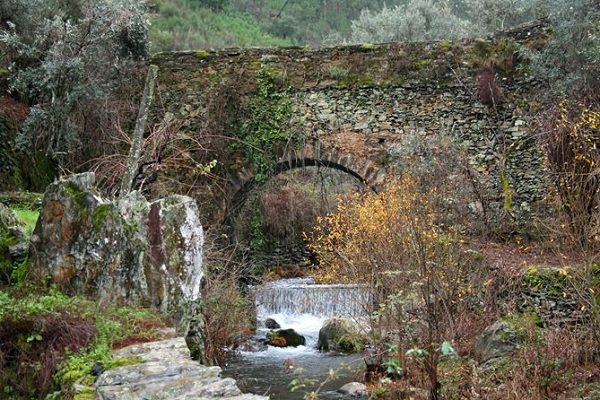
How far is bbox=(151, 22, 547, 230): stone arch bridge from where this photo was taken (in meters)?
13.1

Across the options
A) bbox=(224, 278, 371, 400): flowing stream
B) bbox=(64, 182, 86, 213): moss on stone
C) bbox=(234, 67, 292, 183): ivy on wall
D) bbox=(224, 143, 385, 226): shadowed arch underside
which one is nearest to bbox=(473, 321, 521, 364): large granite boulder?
bbox=(224, 278, 371, 400): flowing stream

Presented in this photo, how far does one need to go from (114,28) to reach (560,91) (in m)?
8.36

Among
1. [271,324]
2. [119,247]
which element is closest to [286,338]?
[271,324]

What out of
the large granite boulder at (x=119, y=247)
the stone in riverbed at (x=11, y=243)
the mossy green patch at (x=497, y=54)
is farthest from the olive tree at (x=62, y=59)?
the mossy green patch at (x=497, y=54)

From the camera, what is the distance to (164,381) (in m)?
4.79

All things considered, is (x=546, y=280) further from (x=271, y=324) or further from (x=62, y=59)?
(x=62, y=59)

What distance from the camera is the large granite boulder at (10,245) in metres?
6.83

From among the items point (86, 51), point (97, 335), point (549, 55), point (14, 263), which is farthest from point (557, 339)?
point (86, 51)

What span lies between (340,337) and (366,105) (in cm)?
474

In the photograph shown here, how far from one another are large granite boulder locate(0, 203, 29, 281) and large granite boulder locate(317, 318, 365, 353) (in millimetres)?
5610

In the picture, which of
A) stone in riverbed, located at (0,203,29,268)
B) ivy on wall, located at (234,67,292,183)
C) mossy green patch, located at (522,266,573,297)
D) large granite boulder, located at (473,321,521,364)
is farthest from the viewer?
ivy on wall, located at (234,67,292,183)

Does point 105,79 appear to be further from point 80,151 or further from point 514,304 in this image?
point 514,304

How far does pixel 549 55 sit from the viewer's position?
1232cm

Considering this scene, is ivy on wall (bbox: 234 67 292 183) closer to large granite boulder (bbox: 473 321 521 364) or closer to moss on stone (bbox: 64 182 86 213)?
large granite boulder (bbox: 473 321 521 364)
